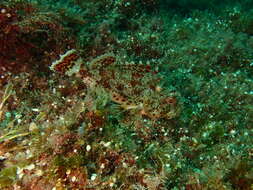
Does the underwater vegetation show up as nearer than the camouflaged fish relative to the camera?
Yes

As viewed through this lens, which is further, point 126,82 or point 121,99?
point 126,82

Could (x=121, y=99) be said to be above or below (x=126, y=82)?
below

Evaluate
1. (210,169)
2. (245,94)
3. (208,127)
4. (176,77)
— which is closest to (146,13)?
(176,77)

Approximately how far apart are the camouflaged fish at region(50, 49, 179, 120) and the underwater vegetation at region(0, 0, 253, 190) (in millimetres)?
19

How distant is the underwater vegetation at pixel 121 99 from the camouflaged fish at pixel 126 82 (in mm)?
19

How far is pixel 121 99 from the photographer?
509 cm

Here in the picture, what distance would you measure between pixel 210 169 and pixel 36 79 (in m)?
3.52

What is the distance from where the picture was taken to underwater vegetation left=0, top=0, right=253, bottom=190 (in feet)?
13.2

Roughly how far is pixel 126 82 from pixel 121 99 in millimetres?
366

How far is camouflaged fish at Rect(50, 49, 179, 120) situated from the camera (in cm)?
488

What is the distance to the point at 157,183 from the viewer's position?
380cm

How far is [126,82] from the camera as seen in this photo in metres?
5.28

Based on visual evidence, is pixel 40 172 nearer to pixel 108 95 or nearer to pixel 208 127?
pixel 108 95

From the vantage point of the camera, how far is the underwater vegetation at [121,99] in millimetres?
4031
